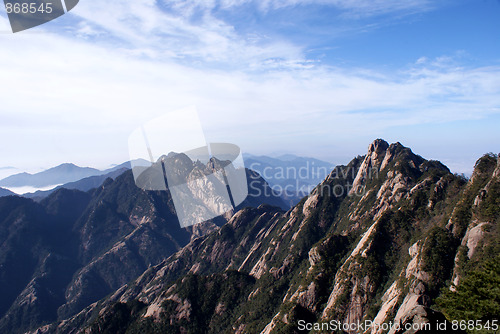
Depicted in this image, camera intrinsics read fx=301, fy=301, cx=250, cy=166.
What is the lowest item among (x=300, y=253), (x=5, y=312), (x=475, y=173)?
(x=5, y=312)

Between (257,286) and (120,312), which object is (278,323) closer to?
(257,286)

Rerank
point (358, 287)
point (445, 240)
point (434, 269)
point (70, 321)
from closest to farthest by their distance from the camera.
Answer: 1. point (434, 269)
2. point (445, 240)
3. point (358, 287)
4. point (70, 321)

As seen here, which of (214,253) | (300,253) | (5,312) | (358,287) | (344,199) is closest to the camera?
(358,287)

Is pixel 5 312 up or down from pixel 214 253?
down

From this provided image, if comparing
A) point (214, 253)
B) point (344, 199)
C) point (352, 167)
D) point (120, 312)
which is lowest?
point (214, 253)

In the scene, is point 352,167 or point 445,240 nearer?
point 445,240

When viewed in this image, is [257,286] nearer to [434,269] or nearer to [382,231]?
[382,231]

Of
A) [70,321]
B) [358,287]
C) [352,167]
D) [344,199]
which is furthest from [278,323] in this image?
[70,321]

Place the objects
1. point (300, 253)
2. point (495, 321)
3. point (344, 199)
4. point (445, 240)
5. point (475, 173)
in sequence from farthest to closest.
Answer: point (344, 199) → point (300, 253) → point (475, 173) → point (445, 240) → point (495, 321)

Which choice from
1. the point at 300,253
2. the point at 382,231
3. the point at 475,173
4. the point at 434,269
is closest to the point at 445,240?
the point at 434,269
